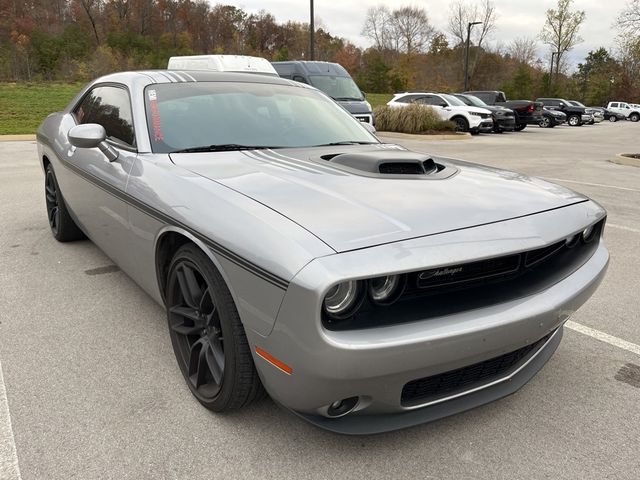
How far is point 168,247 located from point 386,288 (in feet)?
3.80

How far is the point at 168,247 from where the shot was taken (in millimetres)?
2457

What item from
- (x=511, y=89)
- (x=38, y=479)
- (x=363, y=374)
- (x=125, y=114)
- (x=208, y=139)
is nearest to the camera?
(x=363, y=374)

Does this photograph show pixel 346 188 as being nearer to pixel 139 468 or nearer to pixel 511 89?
Result: pixel 139 468

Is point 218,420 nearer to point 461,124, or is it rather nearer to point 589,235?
point 589,235

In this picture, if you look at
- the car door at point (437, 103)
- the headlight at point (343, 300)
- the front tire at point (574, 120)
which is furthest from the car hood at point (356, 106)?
the front tire at point (574, 120)

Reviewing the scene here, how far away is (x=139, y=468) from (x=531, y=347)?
5.41ft

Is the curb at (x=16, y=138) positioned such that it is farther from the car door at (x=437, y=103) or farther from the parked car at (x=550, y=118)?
the parked car at (x=550, y=118)

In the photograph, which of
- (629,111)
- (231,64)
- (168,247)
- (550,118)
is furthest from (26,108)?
(629,111)

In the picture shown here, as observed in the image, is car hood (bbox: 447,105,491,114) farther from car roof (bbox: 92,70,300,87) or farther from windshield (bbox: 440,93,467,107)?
car roof (bbox: 92,70,300,87)

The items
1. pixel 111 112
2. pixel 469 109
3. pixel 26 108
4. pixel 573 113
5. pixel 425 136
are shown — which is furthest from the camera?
pixel 573 113

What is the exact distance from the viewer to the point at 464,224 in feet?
6.22

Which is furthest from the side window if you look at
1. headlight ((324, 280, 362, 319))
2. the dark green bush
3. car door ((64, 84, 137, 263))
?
the dark green bush

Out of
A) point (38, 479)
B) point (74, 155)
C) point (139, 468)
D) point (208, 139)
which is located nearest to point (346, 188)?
point (208, 139)

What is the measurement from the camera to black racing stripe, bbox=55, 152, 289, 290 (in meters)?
1.68
